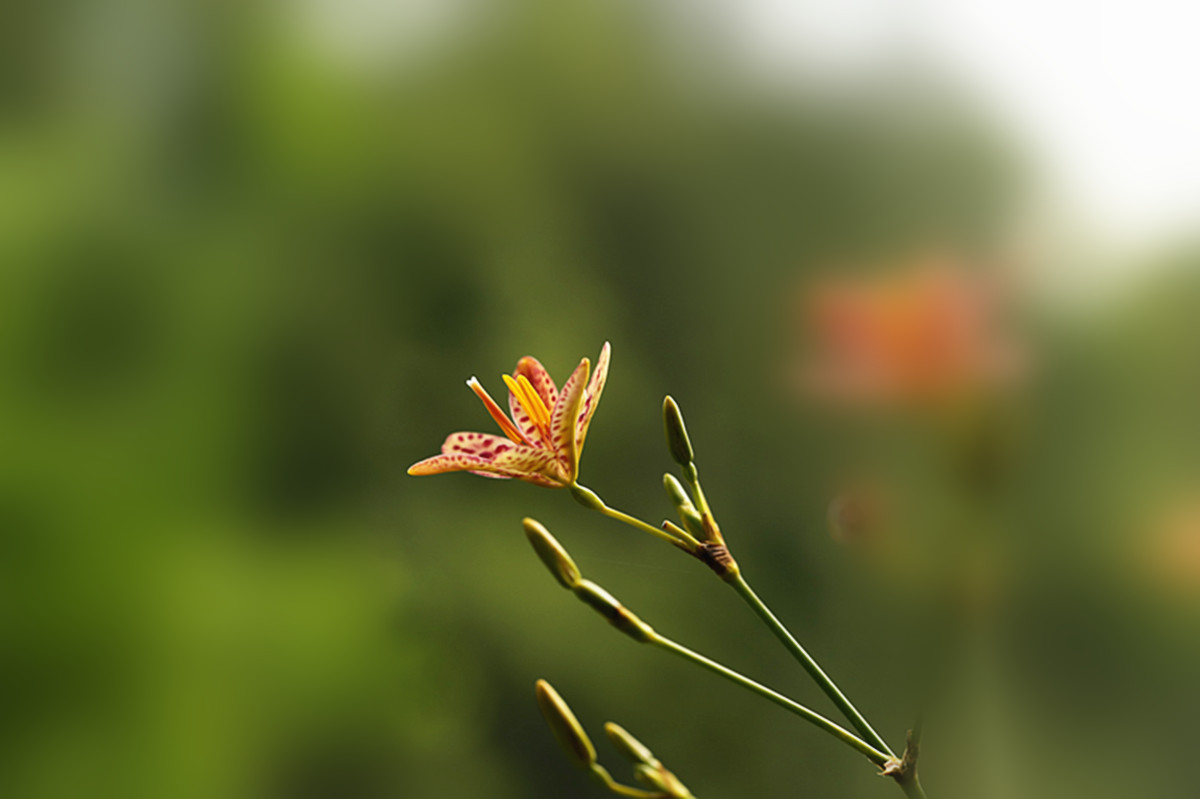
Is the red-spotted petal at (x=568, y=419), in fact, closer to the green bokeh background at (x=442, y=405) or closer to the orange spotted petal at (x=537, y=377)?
the orange spotted petal at (x=537, y=377)

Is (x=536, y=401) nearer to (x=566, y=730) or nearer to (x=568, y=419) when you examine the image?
(x=568, y=419)

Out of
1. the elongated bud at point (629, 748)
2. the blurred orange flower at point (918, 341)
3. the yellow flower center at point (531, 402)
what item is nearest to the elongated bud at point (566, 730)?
the elongated bud at point (629, 748)

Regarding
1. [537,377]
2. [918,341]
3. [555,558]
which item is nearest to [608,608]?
[555,558]

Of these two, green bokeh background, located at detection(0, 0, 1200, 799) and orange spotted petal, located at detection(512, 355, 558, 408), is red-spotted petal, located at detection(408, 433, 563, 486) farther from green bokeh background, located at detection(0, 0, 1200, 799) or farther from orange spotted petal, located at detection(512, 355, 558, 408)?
green bokeh background, located at detection(0, 0, 1200, 799)

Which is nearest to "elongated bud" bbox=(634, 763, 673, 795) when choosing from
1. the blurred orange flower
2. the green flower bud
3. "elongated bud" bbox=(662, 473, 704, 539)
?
the green flower bud

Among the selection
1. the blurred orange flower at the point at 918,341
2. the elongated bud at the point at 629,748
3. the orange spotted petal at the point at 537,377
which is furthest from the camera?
the blurred orange flower at the point at 918,341
